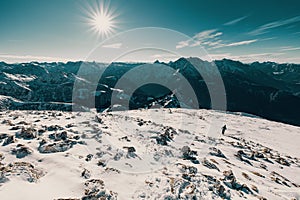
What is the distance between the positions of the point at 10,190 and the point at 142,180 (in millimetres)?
8897

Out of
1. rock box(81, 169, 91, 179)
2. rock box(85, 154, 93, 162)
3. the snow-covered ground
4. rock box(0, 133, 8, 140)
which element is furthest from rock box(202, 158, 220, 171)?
rock box(0, 133, 8, 140)

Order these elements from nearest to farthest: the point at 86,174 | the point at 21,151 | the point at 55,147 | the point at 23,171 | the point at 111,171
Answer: the point at 23,171 → the point at 86,174 → the point at 111,171 → the point at 21,151 → the point at 55,147

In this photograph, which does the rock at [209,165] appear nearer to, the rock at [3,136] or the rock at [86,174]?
the rock at [86,174]

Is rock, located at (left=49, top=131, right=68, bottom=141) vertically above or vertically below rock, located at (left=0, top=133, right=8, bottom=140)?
below

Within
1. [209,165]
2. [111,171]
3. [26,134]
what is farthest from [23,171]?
[209,165]

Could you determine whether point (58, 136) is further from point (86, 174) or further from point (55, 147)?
point (86, 174)

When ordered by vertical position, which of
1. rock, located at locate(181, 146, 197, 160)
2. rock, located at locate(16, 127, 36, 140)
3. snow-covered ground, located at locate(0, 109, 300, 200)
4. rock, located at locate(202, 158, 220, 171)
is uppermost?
rock, located at locate(16, 127, 36, 140)

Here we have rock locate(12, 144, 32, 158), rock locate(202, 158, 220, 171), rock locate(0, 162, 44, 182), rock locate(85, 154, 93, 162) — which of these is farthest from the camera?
rock locate(202, 158, 220, 171)

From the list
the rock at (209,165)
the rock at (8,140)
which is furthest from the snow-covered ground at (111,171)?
the rock at (209,165)

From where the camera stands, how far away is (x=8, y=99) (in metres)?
193

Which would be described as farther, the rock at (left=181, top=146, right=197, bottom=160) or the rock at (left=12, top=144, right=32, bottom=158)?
the rock at (left=181, top=146, right=197, bottom=160)

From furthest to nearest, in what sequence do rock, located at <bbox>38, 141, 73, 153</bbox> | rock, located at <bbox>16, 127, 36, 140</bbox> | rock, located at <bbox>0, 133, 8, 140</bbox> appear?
rock, located at <bbox>16, 127, 36, 140</bbox>, rock, located at <bbox>0, 133, 8, 140</bbox>, rock, located at <bbox>38, 141, 73, 153</bbox>

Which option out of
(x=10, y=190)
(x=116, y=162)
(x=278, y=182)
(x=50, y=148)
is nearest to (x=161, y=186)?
(x=116, y=162)

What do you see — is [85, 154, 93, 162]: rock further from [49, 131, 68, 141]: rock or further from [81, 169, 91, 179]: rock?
[49, 131, 68, 141]: rock
